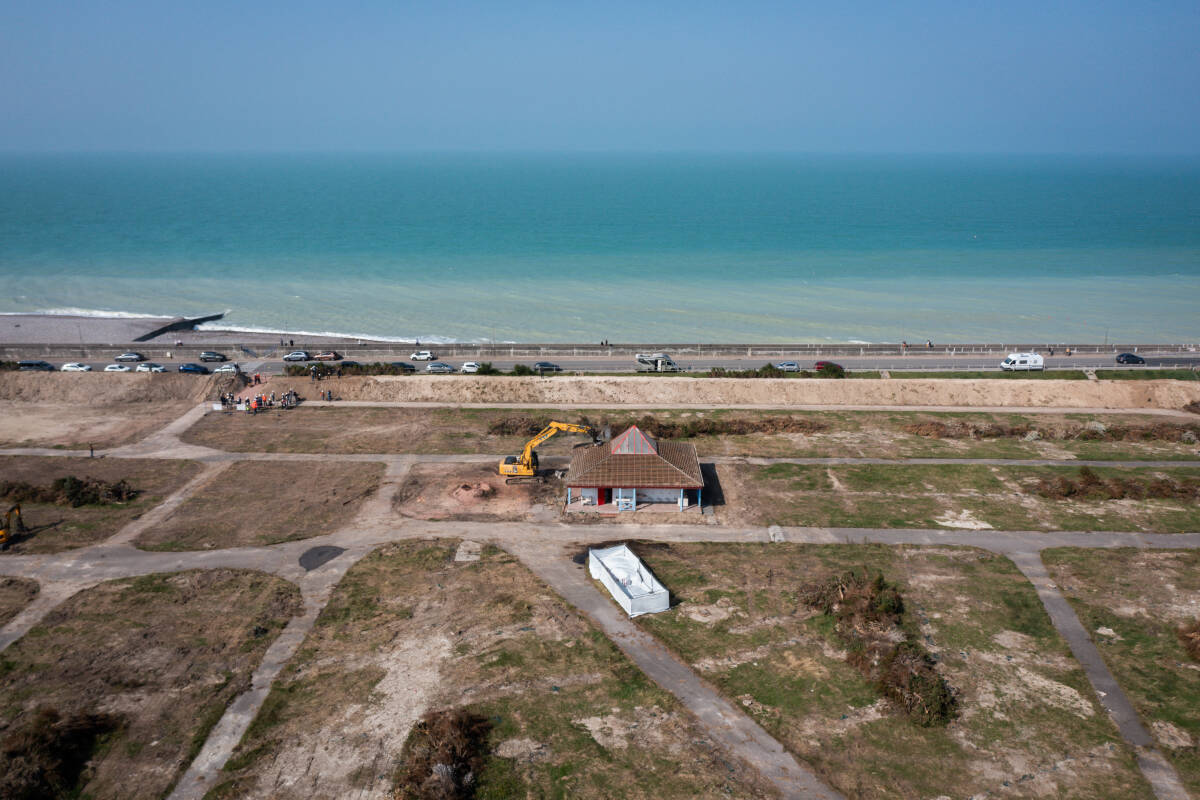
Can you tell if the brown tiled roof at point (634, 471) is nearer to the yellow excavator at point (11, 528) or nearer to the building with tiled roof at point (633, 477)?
the building with tiled roof at point (633, 477)

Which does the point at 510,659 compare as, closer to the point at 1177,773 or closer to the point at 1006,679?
the point at 1006,679

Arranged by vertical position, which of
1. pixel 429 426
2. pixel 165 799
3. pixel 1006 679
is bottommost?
pixel 165 799

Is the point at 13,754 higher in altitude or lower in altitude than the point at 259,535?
lower

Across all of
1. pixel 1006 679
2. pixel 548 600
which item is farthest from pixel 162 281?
pixel 1006 679

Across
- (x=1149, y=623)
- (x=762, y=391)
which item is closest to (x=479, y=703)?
(x=1149, y=623)

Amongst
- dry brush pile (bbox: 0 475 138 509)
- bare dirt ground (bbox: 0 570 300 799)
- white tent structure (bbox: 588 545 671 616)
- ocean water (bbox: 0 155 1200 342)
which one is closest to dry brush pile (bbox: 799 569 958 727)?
white tent structure (bbox: 588 545 671 616)

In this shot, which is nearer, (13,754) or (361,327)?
(13,754)

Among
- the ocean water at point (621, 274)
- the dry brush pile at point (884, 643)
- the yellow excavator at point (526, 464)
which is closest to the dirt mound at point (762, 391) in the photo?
the yellow excavator at point (526, 464)

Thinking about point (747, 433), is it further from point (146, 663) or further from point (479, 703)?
point (146, 663)
